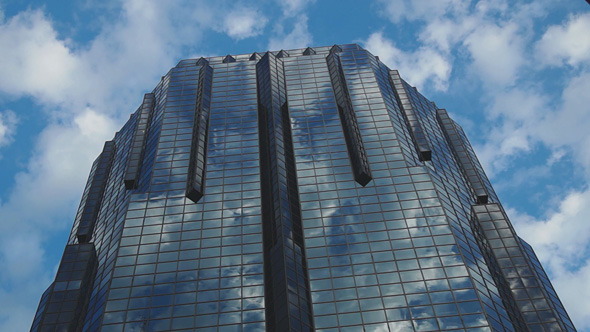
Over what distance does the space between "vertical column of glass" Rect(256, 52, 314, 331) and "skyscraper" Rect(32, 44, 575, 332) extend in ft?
0.78

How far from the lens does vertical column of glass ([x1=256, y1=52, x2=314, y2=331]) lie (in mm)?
67625

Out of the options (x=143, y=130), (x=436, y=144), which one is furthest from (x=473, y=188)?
(x=143, y=130)

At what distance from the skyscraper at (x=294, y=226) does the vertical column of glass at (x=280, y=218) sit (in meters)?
0.24

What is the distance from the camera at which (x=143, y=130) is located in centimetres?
10856

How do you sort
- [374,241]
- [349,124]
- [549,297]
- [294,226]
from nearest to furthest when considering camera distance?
[374,241] < [549,297] < [294,226] < [349,124]

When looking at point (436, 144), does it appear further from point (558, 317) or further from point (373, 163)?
point (558, 317)

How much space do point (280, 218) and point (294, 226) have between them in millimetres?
2177

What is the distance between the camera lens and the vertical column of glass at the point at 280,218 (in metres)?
67.6

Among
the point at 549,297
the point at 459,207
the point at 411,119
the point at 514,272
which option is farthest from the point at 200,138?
the point at 549,297

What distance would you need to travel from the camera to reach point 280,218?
264ft

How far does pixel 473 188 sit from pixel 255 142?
37984 mm

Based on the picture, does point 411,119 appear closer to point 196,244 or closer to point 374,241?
point 374,241

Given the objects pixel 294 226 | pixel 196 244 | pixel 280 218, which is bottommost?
pixel 196 244

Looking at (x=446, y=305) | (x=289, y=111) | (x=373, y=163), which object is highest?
(x=289, y=111)
